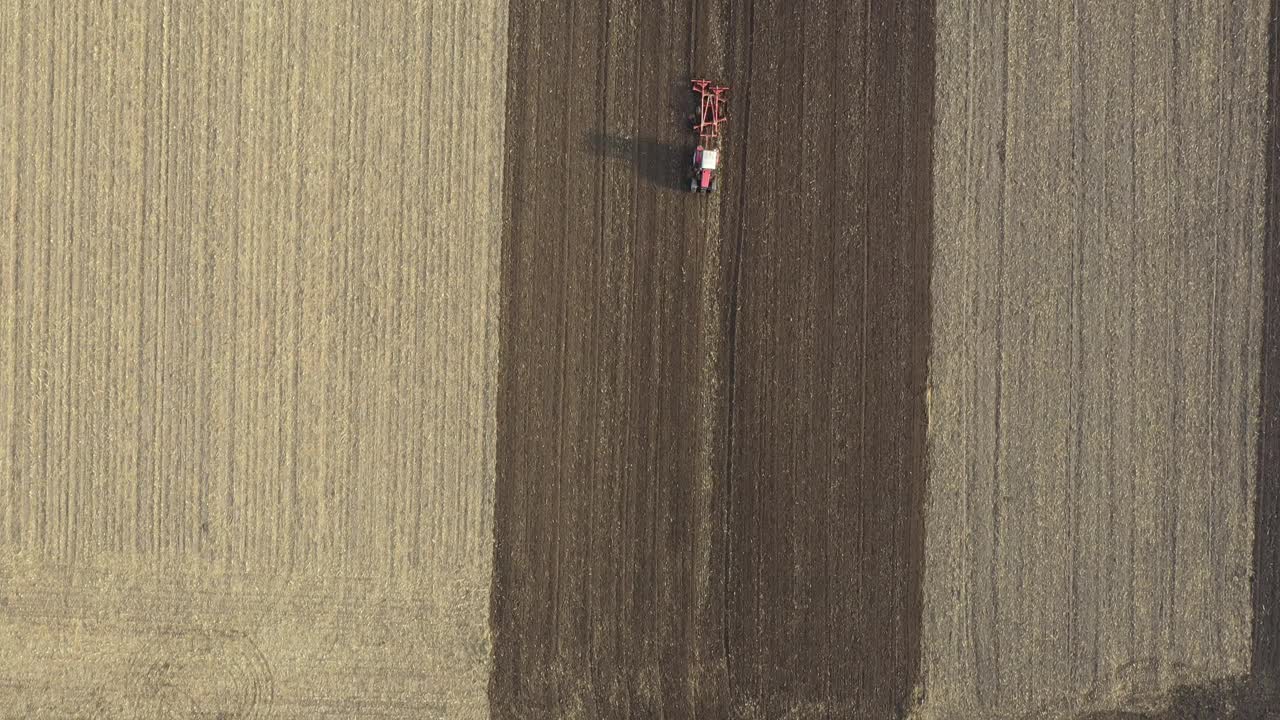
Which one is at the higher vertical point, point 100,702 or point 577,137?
point 577,137

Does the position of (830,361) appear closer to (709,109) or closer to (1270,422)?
(709,109)

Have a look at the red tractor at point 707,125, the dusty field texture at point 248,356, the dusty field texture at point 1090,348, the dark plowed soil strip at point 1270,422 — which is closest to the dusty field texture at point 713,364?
the red tractor at point 707,125

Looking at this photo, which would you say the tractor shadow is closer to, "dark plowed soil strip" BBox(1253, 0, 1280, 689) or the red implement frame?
the red implement frame

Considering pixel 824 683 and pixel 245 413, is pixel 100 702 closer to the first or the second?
Answer: pixel 245 413

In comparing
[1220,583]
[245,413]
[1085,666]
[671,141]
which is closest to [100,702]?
[245,413]

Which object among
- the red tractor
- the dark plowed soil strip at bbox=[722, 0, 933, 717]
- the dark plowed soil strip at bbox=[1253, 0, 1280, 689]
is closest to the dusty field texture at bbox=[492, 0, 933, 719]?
the dark plowed soil strip at bbox=[722, 0, 933, 717]

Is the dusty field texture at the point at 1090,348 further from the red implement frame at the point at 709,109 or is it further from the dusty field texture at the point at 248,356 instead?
the dusty field texture at the point at 248,356

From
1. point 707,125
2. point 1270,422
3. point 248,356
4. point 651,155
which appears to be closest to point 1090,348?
point 1270,422
